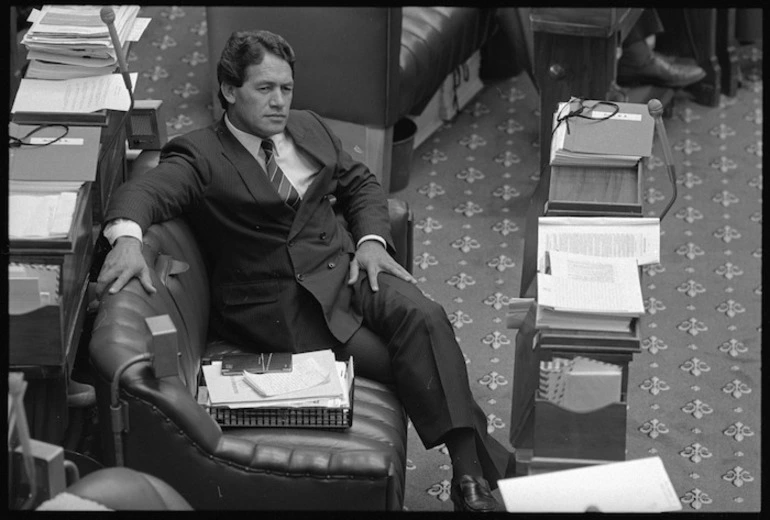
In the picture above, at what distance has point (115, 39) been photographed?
351cm

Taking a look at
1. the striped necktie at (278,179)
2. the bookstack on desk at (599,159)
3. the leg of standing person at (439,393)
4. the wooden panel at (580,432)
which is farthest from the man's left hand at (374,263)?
the wooden panel at (580,432)

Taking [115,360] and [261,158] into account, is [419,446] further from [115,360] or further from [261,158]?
[115,360]

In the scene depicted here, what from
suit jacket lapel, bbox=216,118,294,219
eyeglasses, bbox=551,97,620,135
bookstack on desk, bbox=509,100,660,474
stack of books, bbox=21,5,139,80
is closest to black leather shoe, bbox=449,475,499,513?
bookstack on desk, bbox=509,100,660,474

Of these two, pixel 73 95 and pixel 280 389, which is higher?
pixel 73 95

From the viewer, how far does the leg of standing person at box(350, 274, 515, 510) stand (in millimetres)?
3406

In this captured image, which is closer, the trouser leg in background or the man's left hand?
the trouser leg in background

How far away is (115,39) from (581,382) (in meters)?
1.47

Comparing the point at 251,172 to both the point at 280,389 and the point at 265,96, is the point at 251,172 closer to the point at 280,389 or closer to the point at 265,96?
the point at 265,96

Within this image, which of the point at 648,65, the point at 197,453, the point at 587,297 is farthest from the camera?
the point at 648,65

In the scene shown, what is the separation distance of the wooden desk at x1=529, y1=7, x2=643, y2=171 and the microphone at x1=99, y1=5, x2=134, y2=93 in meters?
1.70

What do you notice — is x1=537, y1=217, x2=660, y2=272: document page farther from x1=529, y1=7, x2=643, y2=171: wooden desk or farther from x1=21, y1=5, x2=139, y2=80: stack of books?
x1=529, y1=7, x2=643, y2=171: wooden desk

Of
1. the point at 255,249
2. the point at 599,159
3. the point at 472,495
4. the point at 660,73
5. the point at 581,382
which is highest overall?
the point at 599,159

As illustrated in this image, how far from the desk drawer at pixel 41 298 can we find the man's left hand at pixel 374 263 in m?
0.78

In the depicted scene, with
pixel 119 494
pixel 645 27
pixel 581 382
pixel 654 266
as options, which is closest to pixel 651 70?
pixel 645 27
